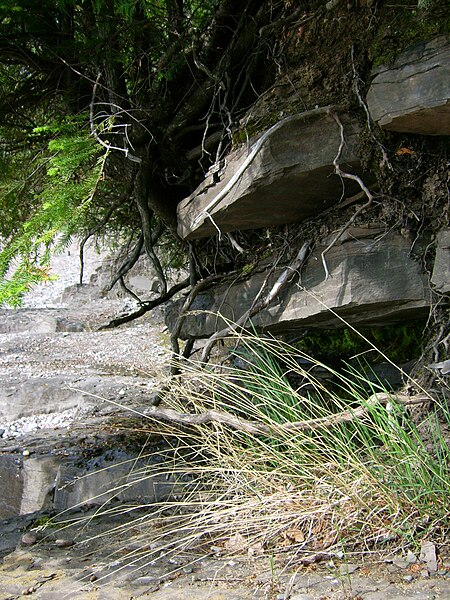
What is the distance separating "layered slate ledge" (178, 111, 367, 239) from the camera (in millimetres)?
3520

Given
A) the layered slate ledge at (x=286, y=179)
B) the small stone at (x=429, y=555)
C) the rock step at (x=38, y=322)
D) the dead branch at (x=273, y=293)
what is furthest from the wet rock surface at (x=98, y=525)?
the rock step at (x=38, y=322)

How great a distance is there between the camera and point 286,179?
3.57 metres

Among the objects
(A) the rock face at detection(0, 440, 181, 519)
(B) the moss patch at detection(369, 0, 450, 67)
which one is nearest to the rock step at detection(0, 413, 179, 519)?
(A) the rock face at detection(0, 440, 181, 519)

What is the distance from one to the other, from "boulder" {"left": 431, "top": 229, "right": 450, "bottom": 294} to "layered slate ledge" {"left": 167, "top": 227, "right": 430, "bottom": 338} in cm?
21

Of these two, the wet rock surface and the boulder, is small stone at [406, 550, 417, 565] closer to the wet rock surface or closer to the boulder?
the wet rock surface

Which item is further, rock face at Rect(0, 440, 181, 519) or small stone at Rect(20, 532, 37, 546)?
rock face at Rect(0, 440, 181, 519)

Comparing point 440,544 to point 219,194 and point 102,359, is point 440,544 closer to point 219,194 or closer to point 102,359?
point 219,194

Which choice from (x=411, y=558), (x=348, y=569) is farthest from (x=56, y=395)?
(x=411, y=558)

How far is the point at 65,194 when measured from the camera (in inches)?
120

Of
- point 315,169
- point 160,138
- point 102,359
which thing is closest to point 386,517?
point 315,169

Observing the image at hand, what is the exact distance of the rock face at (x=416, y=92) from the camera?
293 centimetres

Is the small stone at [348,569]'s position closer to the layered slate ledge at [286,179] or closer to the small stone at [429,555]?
the small stone at [429,555]

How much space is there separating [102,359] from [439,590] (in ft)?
15.6

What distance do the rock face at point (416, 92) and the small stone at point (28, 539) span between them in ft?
8.50
